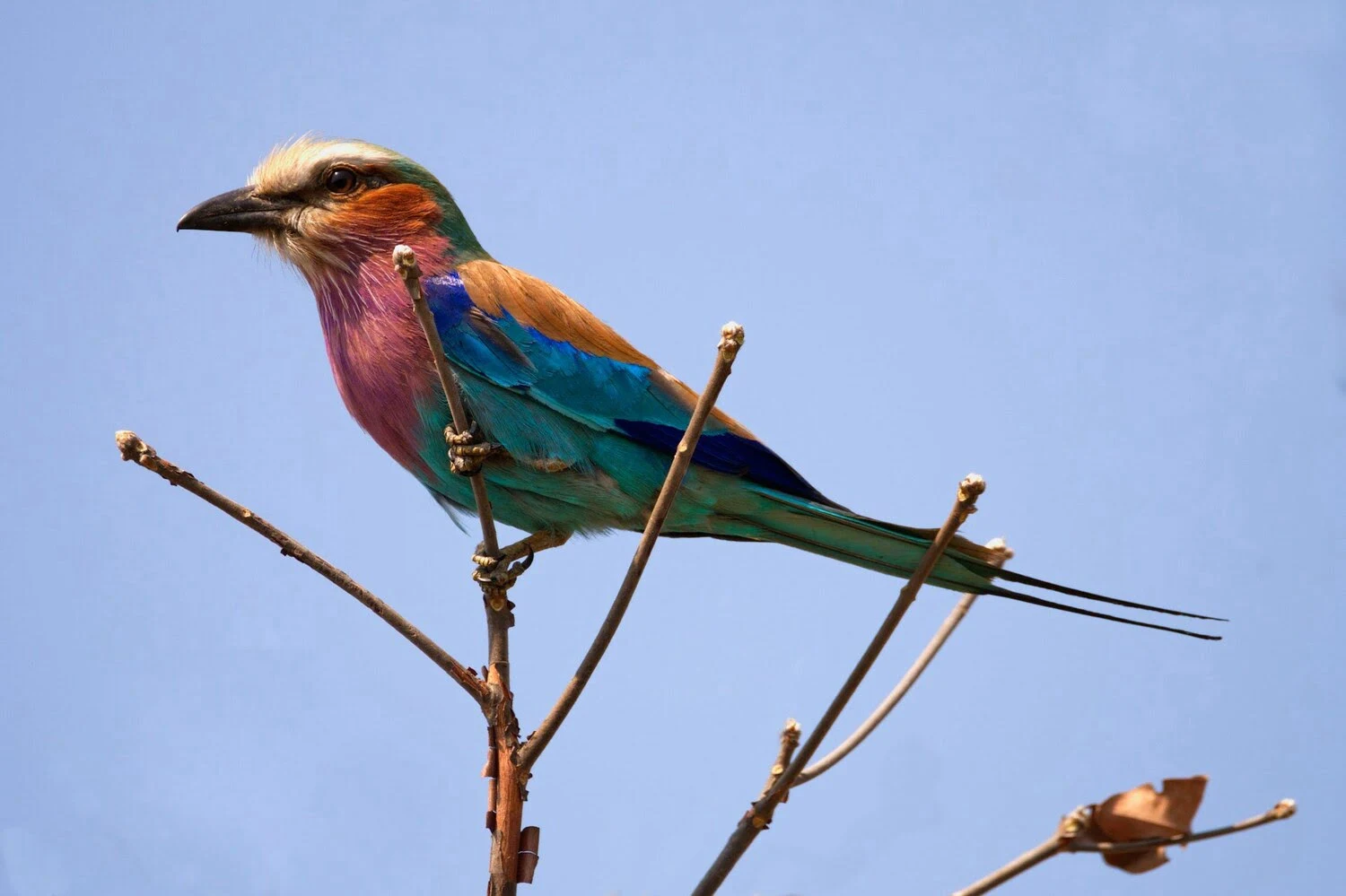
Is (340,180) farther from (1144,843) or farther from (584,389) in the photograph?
(1144,843)

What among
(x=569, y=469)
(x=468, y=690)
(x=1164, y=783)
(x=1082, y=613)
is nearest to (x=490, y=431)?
(x=569, y=469)

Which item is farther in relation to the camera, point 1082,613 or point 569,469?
point 569,469

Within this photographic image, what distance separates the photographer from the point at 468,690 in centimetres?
256

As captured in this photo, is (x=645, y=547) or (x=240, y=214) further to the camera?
(x=240, y=214)

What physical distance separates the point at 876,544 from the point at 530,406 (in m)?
0.96

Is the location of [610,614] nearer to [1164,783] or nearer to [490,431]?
[1164,783]

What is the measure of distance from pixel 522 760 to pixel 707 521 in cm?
121

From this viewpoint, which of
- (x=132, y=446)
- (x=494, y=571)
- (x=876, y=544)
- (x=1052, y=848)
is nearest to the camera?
(x=1052, y=848)

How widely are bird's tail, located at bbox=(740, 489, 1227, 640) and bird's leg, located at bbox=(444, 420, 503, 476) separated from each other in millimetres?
777

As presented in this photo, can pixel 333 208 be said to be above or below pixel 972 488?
above

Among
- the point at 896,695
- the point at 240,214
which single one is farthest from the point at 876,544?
the point at 240,214

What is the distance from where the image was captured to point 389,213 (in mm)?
3744

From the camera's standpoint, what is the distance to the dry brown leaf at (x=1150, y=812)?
5.61ft

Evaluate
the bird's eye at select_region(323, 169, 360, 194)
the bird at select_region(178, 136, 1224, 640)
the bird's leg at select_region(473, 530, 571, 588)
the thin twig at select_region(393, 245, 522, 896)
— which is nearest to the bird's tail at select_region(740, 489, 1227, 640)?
the bird at select_region(178, 136, 1224, 640)
